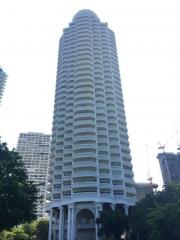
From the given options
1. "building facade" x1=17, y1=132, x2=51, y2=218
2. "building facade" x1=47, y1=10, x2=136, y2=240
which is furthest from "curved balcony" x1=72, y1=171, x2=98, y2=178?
"building facade" x1=17, y1=132, x2=51, y2=218

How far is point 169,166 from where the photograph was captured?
150 metres

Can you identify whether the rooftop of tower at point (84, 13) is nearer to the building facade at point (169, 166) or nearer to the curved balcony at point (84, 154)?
the curved balcony at point (84, 154)

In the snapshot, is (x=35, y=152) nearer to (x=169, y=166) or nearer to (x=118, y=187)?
(x=169, y=166)

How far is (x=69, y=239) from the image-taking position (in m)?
65.4

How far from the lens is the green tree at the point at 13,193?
33438 millimetres

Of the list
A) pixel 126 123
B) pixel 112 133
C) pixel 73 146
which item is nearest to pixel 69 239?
pixel 73 146

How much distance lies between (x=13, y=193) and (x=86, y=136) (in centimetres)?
4684

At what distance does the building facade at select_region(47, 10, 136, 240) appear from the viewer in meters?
71.1

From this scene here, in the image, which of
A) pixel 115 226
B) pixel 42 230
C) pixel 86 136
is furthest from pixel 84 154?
pixel 42 230

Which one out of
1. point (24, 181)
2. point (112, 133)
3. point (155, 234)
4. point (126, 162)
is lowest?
point (155, 234)

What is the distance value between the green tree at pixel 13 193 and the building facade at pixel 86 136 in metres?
33.6

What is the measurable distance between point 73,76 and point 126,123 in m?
25.9

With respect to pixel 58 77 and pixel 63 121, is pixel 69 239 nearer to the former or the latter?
pixel 63 121

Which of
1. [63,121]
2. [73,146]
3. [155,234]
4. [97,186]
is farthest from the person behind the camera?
[63,121]
